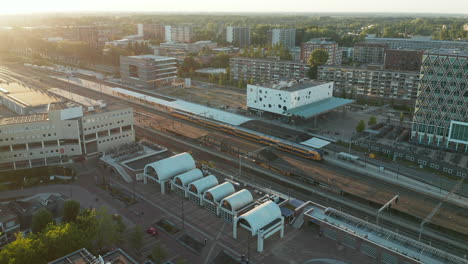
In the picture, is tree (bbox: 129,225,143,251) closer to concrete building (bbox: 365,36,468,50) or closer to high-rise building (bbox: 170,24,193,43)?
concrete building (bbox: 365,36,468,50)

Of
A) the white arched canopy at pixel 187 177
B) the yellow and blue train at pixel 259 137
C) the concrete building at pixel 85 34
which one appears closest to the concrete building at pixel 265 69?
the yellow and blue train at pixel 259 137

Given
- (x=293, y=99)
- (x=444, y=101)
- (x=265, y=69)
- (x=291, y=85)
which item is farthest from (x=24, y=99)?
(x=444, y=101)

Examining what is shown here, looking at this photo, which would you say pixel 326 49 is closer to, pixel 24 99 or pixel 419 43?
pixel 419 43

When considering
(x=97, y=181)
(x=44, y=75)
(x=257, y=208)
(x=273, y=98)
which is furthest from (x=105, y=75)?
(x=257, y=208)

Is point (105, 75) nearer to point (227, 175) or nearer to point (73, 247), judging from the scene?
point (227, 175)

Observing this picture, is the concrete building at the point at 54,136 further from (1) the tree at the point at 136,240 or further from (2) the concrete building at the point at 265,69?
(2) the concrete building at the point at 265,69

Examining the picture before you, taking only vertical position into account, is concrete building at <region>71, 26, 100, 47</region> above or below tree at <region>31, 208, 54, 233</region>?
above

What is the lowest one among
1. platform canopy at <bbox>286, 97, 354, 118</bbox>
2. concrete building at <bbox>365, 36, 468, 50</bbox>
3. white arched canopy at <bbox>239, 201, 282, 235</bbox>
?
white arched canopy at <bbox>239, 201, 282, 235</bbox>

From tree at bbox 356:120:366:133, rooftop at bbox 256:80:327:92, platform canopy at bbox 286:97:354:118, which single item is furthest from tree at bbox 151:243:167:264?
rooftop at bbox 256:80:327:92
